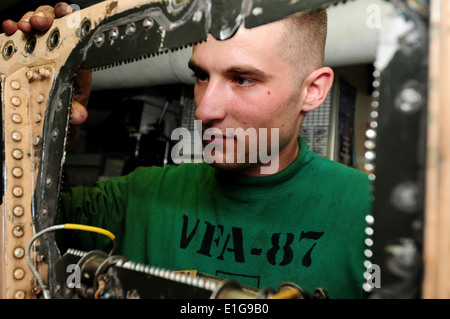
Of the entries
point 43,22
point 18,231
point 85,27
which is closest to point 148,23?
point 85,27

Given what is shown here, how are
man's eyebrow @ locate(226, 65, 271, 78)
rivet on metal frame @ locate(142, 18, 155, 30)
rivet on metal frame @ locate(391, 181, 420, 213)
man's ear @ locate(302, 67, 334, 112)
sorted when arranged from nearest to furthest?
rivet on metal frame @ locate(391, 181, 420, 213), rivet on metal frame @ locate(142, 18, 155, 30), man's eyebrow @ locate(226, 65, 271, 78), man's ear @ locate(302, 67, 334, 112)

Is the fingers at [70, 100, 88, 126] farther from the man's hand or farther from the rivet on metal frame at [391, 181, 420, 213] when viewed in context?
the rivet on metal frame at [391, 181, 420, 213]

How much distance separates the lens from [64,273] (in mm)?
535

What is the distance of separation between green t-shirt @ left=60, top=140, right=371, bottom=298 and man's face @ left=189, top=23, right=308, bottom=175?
0.14 metres

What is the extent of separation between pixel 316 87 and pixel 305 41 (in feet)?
0.35

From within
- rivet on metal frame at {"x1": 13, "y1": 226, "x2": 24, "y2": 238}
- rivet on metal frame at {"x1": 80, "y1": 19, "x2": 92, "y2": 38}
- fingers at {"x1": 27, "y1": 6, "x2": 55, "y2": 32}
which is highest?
fingers at {"x1": 27, "y1": 6, "x2": 55, "y2": 32}

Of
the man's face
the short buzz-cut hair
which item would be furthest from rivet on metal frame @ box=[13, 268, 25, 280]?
the short buzz-cut hair

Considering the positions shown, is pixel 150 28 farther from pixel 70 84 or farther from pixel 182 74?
pixel 182 74

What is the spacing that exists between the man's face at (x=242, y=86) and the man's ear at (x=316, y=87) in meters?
0.06

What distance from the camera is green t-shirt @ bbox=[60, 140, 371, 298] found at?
0.71 metres

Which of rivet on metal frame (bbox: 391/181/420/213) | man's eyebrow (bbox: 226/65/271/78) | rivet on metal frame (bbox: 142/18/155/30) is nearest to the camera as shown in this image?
rivet on metal frame (bbox: 391/181/420/213)

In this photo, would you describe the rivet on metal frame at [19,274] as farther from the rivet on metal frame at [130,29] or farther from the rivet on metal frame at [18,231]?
the rivet on metal frame at [130,29]

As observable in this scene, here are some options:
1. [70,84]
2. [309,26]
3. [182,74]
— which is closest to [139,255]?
[70,84]
